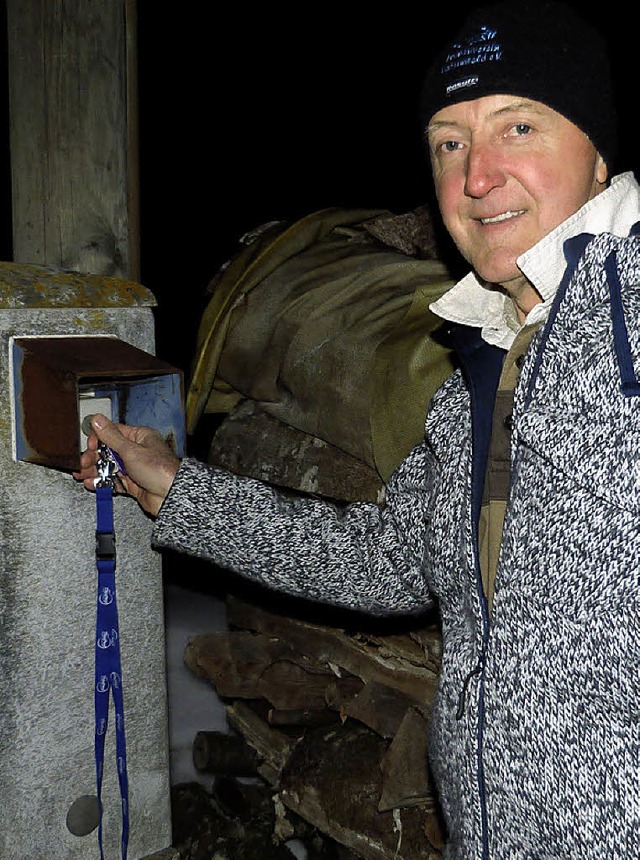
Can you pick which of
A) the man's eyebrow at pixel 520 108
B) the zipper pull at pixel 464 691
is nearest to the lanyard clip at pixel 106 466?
the zipper pull at pixel 464 691

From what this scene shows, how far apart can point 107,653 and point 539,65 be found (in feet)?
5.77

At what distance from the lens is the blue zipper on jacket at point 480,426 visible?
1829mm

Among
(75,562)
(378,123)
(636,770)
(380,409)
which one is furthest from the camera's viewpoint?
(378,123)

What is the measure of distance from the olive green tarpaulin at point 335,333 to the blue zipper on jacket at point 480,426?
1.24 m

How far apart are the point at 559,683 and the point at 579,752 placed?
11cm

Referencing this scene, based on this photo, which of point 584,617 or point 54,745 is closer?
point 584,617

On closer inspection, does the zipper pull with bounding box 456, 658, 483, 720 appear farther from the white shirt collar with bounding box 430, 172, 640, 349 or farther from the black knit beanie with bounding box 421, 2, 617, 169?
the black knit beanie with bounding box 421, 2, 617, 169

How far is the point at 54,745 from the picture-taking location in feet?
8.70

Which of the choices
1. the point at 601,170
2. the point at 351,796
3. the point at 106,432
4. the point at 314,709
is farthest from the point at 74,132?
the point at 314,709

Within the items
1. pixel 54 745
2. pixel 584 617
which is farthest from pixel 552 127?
pixel 54 745

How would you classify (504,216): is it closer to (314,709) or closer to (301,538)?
(301,538)

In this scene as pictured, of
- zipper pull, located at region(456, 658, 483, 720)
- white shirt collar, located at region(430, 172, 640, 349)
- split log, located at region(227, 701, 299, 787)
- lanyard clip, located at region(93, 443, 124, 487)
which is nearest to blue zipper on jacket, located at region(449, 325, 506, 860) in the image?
zipper pull, located at region(456, 658, 483, 720)

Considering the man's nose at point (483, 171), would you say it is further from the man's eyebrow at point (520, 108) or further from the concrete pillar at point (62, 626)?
the concrete pillar at point (62, 626)

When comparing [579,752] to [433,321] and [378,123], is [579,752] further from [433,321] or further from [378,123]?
[378,123]
